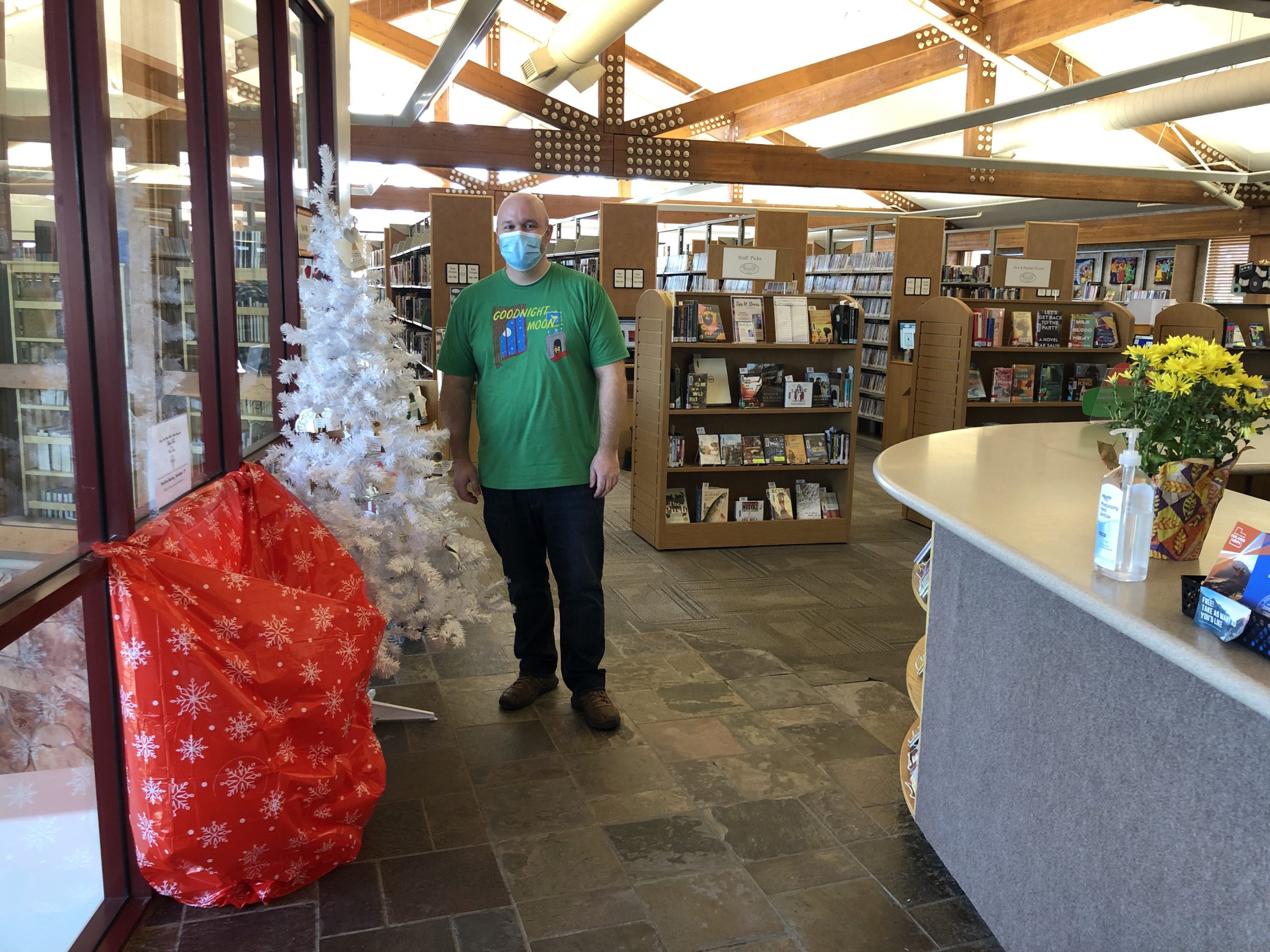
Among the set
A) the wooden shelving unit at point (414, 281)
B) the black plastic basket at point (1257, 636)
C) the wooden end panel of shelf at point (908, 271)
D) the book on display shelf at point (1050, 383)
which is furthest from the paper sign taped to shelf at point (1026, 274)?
the black plastic basket at point (1257, 636)

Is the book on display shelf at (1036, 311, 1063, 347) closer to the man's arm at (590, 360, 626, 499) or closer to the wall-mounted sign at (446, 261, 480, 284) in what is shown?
the wall-mounted sign at (446, 261, 480, 284)

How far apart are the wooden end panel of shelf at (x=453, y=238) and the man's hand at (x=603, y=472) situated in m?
4.76

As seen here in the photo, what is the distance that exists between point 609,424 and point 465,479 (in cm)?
53

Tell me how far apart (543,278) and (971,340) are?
157 inches

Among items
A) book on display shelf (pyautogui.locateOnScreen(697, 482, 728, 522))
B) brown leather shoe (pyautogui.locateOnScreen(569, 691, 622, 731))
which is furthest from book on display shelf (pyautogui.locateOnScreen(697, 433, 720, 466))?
brown leather shoe (pyautogui.locateOnScreen(569, 691, 622, 731))

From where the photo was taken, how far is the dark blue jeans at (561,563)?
3.00 metres

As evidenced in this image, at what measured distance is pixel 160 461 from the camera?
2.24 metres

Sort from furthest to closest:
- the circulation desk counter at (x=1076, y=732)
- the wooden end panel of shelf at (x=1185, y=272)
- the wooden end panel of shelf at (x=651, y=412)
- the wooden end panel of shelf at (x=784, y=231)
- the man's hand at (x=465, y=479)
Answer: the wooden end panel of shelf at (x=1185, y=272), the wooden end panel of shelf at (x=784, y=231), the wooden end panel of shelf at (x=651, y=412), the man's hand at (x=465, y=479), the circulation desk counter at (x=1076, y=732)

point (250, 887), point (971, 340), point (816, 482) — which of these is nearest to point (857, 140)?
point (971, 340)

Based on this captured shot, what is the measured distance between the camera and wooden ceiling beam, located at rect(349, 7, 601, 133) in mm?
8773

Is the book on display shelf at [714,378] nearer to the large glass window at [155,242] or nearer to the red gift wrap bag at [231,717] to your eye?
the large glass window at [155,242]

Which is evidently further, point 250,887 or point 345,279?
point 345,279

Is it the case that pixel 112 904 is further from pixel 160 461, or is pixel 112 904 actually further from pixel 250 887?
pixel 160 461

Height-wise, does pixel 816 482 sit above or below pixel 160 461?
below
